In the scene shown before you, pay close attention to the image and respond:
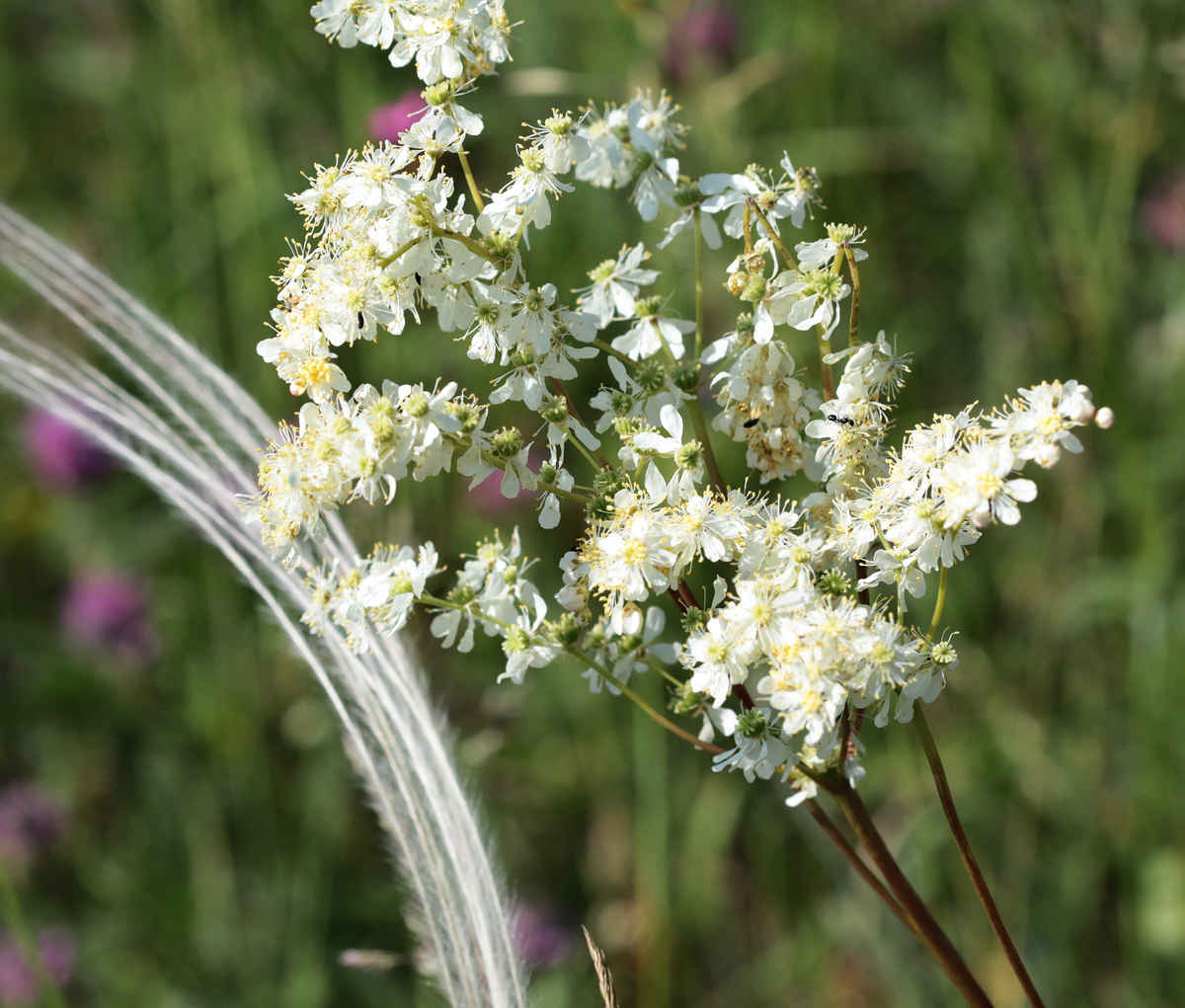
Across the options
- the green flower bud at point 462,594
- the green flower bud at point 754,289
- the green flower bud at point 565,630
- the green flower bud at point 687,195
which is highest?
the green flower bud at point 687,195

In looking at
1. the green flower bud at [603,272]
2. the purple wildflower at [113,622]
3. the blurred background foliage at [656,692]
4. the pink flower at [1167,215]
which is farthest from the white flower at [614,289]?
the pink flower at [1167,215]

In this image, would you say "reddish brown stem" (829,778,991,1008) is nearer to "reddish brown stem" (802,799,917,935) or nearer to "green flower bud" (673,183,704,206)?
"reddish brown stem" (802,799,917,935)

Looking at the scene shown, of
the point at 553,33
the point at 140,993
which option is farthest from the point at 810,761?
the point at 553,33

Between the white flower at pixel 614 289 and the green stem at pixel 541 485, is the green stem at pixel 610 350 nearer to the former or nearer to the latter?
the white flower at pixel 614 289

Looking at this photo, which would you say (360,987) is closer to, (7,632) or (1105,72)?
(7,632)

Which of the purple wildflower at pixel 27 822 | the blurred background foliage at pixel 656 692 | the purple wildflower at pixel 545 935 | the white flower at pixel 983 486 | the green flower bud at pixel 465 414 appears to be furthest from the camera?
the purple wildflower at pixel 27 822

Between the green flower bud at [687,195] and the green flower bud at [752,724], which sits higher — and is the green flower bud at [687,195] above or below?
above

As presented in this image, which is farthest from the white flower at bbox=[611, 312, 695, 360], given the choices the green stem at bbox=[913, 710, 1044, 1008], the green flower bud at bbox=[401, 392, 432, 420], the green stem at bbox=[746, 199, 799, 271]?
the green stem at bbox=[913, 710, 1044, 1008]

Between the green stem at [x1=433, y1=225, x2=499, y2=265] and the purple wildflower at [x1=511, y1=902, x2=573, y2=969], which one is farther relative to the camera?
the purple wildflower at [x1=511, y1=902, x2=573, y2=969]
